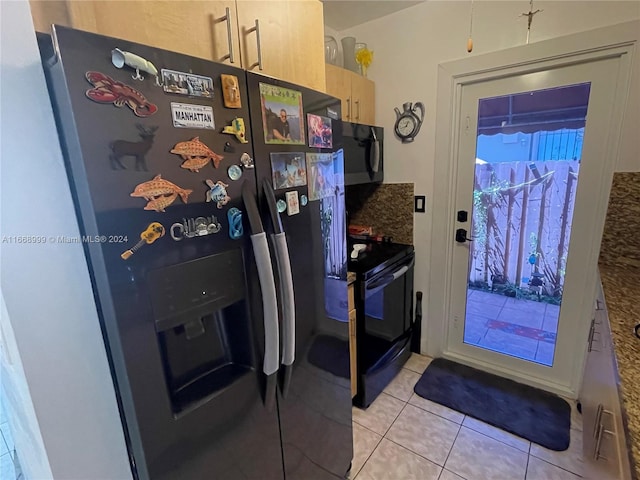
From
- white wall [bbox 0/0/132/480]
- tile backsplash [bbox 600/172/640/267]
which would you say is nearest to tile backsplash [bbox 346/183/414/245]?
tile backsplash [bbox 600/172/640/267]

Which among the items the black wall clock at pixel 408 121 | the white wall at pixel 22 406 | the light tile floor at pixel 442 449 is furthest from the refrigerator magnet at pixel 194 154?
the black wall clock at pixel 408 121

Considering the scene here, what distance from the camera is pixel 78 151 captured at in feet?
2.09

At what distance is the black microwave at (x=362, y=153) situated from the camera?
2.02 metres

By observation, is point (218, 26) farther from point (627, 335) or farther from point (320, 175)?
point (627, 335)

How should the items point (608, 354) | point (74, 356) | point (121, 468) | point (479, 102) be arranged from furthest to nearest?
point (479, 102) → point (608, 354) → point (121, 468) → point (74, 356)

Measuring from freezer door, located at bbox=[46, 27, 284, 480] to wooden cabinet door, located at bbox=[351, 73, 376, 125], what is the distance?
4.66 ft

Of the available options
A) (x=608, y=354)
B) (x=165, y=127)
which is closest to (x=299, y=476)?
(x=608, y=354)

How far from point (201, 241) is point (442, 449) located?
174 centimetres

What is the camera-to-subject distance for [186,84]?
0.76 metres

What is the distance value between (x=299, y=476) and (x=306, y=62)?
1.62m

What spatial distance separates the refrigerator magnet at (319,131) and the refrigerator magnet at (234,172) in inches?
13.7

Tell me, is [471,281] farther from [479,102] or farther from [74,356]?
[74,356]

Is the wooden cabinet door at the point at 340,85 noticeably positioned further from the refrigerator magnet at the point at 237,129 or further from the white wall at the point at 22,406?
the white wall at the point at 22,406

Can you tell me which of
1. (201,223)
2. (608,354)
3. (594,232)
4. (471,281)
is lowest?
(471,281)
